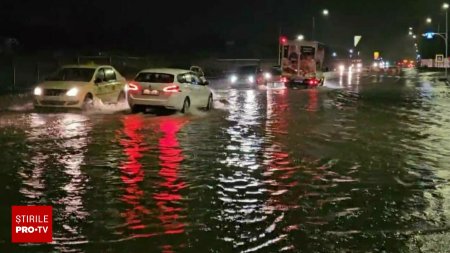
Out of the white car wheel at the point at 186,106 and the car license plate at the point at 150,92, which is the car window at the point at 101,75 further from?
the white car wheel at the point at 186,106

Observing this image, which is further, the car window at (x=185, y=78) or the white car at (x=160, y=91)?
the car window at (x=185, y=78)

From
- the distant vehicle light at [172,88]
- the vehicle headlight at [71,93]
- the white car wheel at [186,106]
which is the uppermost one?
the distant vehicle light at [172,88]

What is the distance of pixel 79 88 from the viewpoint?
20.9m

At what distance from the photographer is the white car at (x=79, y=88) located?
67.9 ft

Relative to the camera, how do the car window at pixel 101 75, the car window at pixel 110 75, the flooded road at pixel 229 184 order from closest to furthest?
the flooded road at pixel 229 184, the car window at pixel 101 75, the car window at pixel 110 75

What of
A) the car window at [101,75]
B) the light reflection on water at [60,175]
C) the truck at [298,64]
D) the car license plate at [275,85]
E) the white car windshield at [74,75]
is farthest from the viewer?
the truck at [298,64]

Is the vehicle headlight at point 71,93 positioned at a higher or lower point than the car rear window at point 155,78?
lower

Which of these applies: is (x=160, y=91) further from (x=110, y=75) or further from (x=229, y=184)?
(x=229, y=184)

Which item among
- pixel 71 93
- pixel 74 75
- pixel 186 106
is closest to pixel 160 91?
pixel 186 106

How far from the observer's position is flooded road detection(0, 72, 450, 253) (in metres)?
6.93

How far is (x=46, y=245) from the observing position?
6539mm

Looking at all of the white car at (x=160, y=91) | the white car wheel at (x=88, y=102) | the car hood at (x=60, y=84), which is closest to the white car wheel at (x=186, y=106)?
the white car at (x=160, y=91)

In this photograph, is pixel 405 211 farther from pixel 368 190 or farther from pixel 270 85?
pixel 270 85

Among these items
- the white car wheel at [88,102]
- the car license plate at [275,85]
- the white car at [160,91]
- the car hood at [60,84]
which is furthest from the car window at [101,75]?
the car license plate at [275,85]
